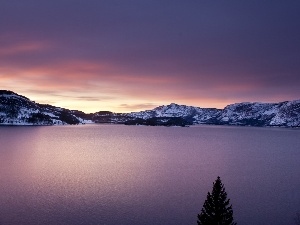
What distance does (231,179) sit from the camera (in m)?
87.6

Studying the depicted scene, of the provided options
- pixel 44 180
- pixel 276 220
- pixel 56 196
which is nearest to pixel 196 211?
pixel 276 220

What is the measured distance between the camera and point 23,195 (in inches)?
2505

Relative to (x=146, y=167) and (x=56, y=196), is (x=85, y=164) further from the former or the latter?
(x=56, y=196)

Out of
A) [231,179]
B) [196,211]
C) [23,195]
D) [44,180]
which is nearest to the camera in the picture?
[196,211]

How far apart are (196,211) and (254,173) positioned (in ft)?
160

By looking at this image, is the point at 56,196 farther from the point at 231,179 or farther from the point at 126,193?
the point at 231,179

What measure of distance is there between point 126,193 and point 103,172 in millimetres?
28187

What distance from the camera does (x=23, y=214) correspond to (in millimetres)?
52094

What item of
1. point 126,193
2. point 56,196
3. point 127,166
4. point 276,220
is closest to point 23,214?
point 56,196

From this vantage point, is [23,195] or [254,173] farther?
[254,173]

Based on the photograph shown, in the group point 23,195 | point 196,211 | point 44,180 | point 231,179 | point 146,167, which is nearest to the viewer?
point 196,211

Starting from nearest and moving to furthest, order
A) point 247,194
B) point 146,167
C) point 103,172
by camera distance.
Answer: point 247,194, point 103,172, point 146,167

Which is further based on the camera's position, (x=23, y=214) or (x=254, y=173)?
(x=254, y=173)

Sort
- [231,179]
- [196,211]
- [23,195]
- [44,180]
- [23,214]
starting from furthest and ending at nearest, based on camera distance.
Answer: [231,179] < [44,180] < [23,195] < [196,211] < [23,214]
